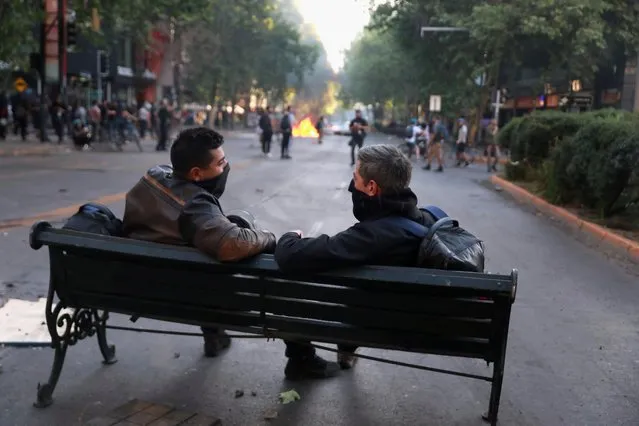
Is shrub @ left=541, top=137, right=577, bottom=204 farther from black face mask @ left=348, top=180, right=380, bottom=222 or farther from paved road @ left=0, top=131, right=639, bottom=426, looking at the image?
black face mask @ left=348, top=180, right=380, bottom=222

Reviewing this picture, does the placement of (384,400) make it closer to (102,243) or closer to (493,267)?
(102,243)

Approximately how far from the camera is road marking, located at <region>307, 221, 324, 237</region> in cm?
901

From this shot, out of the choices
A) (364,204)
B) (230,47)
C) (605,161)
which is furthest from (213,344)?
(230,47)

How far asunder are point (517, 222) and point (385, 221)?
8.55 meters

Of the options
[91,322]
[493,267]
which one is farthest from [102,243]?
[493,267]

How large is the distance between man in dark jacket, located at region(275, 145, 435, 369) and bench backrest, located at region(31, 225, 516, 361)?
9cm

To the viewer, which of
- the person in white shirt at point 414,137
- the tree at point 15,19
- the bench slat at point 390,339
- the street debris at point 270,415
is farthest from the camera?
the person in white shirt at point 414,137

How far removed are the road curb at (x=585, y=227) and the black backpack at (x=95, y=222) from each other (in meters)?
6.48

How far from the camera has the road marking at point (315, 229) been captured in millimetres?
9008

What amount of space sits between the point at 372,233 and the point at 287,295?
0.53 metres

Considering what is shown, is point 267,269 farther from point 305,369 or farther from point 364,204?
point 305,369

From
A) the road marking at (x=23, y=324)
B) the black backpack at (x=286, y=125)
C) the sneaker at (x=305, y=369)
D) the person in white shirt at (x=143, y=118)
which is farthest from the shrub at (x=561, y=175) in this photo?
the person in white shirt at (x=143, y=118)

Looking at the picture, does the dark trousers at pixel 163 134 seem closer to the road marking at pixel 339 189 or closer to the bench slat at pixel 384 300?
the road marking at pixel 339 189

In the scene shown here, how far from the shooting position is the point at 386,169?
3.17 meters
